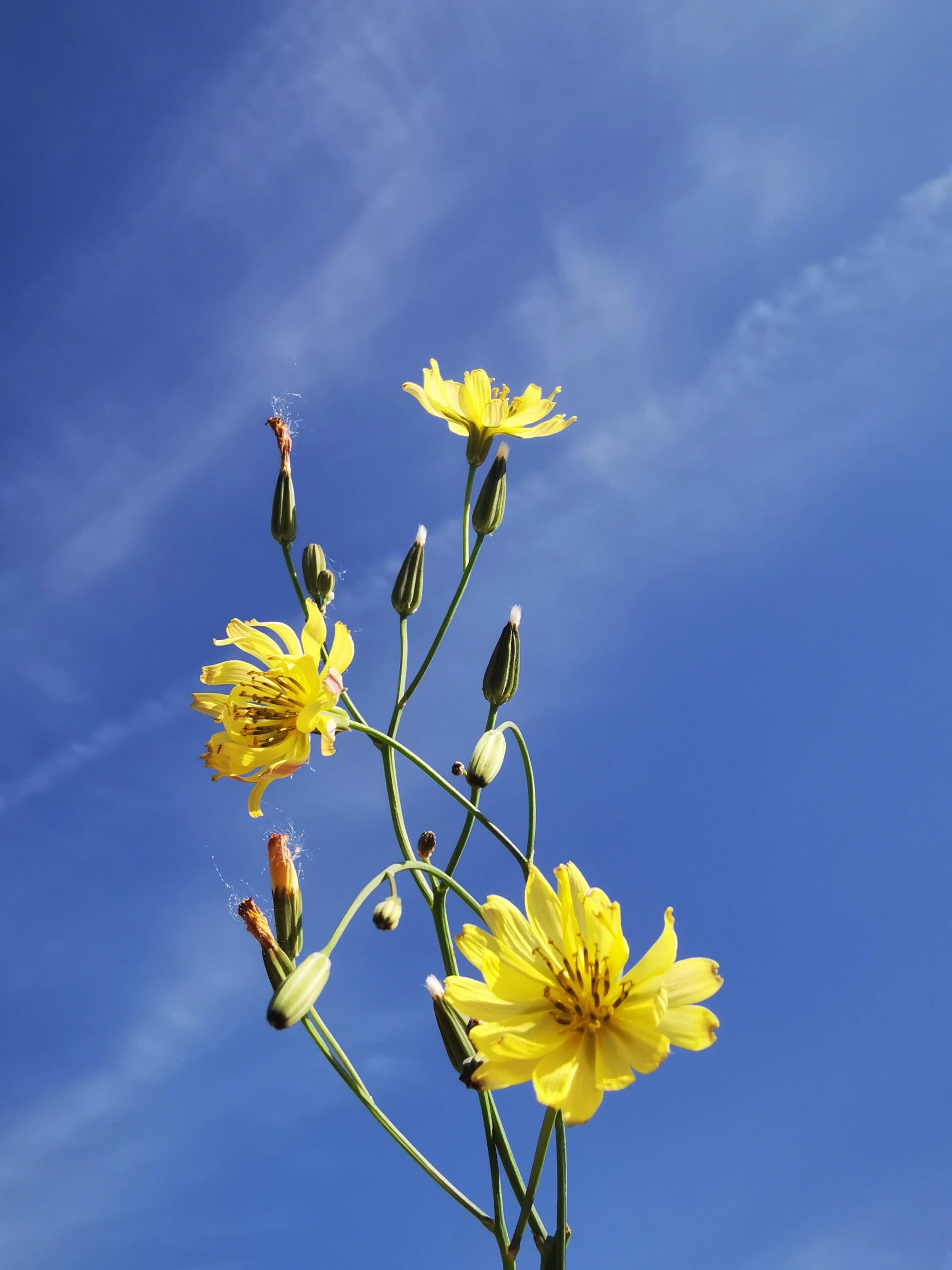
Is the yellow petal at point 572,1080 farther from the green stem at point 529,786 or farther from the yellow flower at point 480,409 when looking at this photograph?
the yellow flower at point 480,409

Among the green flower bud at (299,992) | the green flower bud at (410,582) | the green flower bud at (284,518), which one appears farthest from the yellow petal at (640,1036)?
the green flower bud at (284,518)

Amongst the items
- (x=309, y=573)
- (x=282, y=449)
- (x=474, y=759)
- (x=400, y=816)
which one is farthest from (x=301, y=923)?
(x=282, y=449)

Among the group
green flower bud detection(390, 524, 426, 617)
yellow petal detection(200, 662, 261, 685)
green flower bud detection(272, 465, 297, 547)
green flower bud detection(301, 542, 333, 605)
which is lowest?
yellow petal detection(200, 662, 261, 685)

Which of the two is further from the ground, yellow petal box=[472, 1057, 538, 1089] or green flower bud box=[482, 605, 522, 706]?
green flower bud box=[482, 605, 522, 706]

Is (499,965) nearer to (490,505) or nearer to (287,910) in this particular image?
(287,910)

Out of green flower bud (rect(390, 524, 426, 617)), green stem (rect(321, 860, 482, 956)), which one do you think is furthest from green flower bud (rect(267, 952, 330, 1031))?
green flower bud (rect(390, 524, 426, 617))

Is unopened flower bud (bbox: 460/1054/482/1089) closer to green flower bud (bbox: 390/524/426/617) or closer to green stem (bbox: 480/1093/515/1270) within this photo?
green stem (bbox: 480/1093/515/1270)
